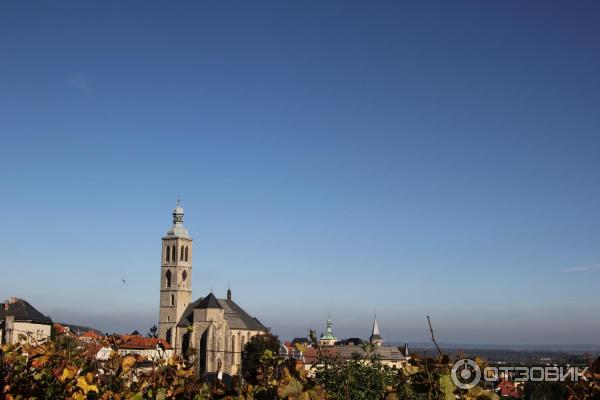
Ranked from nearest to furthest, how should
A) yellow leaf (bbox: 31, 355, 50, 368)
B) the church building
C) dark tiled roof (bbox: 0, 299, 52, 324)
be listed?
yellow leaf (bbox: 31, 355, 50, 368) < dark tiled roof (bbox: 0, 299, 52, 324) < the church building

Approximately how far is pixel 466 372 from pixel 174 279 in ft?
299

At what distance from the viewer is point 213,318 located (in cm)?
8625

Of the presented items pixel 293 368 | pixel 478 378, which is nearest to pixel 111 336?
pixel 293 368

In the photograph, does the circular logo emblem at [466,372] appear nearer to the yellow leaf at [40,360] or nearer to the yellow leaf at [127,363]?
the yellow leaf at [127,363]

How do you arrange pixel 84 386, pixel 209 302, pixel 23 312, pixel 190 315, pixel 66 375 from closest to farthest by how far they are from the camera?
pixel 84 386 < pixel 66 375 < pixel 23 312 < pixel 209 302 < pixel 190 315

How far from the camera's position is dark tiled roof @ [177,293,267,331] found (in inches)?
3610

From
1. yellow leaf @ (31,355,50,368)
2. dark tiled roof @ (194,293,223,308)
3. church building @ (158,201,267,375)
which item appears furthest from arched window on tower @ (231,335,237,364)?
yellow leaf @ (31,355,50,368)

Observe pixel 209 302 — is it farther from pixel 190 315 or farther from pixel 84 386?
pixel 84 386

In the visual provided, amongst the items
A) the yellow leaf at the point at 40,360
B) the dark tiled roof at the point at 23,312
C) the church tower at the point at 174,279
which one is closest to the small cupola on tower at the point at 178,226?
the church tower at the point at 174,279

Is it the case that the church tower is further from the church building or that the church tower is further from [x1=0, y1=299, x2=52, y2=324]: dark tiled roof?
[x1=0, y1=299, x2=52, y2=324]: dark tiled roof

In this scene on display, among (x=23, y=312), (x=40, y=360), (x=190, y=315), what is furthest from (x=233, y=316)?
(x=40, y=360)

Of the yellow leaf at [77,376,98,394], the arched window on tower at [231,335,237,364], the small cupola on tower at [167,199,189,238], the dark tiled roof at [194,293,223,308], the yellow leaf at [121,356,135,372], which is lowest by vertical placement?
the arched window on tower at [231,335,237,364]

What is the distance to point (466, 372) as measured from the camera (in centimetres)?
534

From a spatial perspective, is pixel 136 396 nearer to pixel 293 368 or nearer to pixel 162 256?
pixel 293 368
